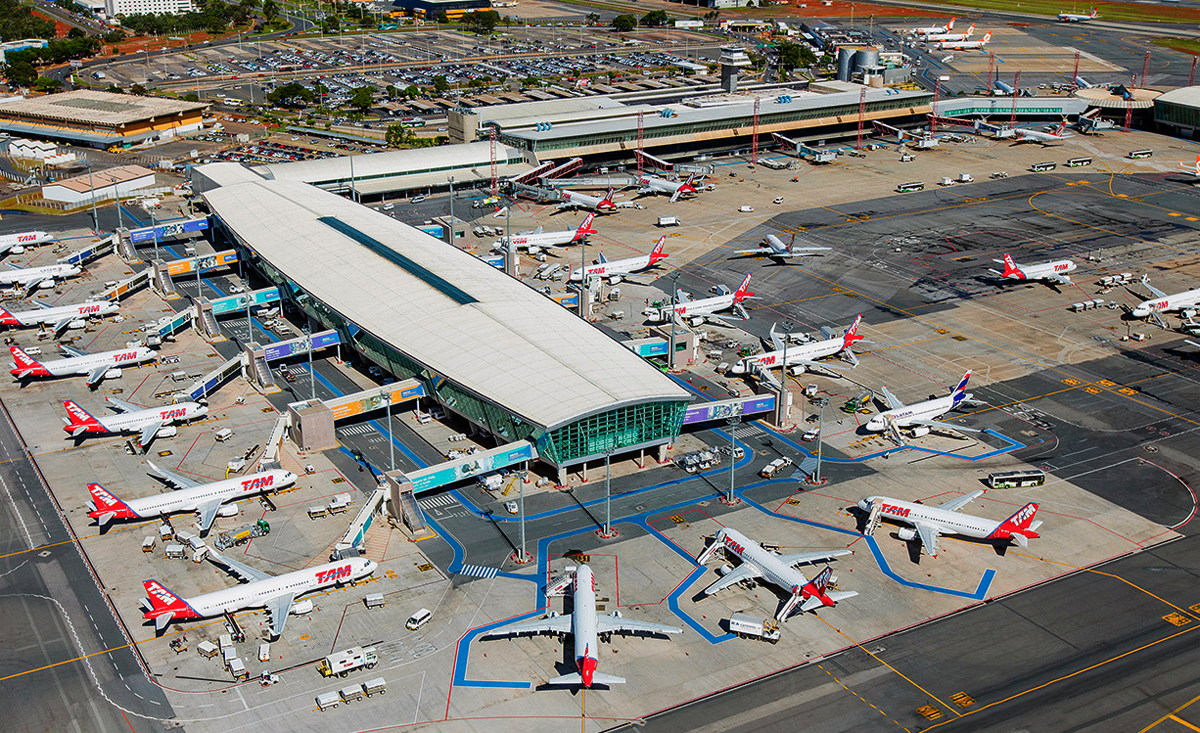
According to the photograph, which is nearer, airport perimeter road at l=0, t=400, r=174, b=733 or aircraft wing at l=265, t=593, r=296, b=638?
airport perimeter road at l=0, t=400, r=174, b=733

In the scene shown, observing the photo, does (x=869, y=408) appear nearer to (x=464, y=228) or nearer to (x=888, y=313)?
(x=888, y=313)

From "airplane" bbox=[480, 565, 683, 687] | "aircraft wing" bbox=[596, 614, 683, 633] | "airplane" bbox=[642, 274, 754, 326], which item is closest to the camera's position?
"airplane" bbox=[480, 565, 683, 687]

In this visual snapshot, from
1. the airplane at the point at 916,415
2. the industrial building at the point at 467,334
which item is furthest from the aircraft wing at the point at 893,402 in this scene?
the industrial building at the point at 467,334

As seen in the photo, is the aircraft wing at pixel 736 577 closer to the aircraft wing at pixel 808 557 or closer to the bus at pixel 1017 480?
the aircraft wing at pixel 808 557

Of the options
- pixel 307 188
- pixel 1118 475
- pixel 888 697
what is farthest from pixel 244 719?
pixel 307 188

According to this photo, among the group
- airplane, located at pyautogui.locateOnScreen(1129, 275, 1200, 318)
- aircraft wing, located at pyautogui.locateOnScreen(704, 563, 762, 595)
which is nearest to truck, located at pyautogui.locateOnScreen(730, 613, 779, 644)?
aircraft wing, located at pyautogui.locateOnScreen(704, 563, 762, 595)

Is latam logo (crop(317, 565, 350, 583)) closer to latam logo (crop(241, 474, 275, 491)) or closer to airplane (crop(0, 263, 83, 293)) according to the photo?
latam logo (crop(241, 474, 275, 491))

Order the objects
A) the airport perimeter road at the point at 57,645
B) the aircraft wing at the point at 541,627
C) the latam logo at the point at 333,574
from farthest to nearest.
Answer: the latam logo at the point at 333,574, the aircraft wing at the point at 541,627, the airport perimeter road at the point at 57,645
